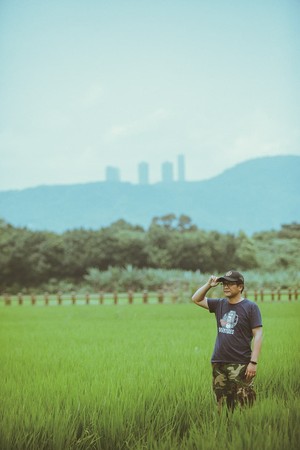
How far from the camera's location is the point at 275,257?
6754 millimetres

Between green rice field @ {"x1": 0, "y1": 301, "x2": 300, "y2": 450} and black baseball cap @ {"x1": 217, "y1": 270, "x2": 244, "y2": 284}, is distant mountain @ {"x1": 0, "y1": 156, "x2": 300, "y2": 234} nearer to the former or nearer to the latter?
green rice field @ {"x1": 0, "y1": 301, "x2": 300, "y2": 450}

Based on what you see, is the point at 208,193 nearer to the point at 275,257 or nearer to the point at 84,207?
the point at 275,257

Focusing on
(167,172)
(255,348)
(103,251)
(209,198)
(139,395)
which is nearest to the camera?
(255,348)

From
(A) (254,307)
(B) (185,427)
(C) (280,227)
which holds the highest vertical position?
(C) (280,227)

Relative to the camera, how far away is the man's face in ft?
10.3

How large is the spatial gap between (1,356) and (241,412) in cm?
261

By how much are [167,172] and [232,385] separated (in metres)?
3.68

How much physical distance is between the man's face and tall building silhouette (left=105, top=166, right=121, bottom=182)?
3.93m

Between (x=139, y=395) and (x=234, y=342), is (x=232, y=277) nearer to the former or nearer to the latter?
(x=234, y=342)

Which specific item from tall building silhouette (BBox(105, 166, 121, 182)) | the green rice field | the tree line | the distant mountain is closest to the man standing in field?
the green rice field

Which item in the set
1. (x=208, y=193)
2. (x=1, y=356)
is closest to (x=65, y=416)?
(x=1, y=356)

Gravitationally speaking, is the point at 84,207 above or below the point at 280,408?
above

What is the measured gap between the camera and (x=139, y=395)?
3652 mm

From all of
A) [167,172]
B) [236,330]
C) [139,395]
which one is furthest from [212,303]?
[167,172]
